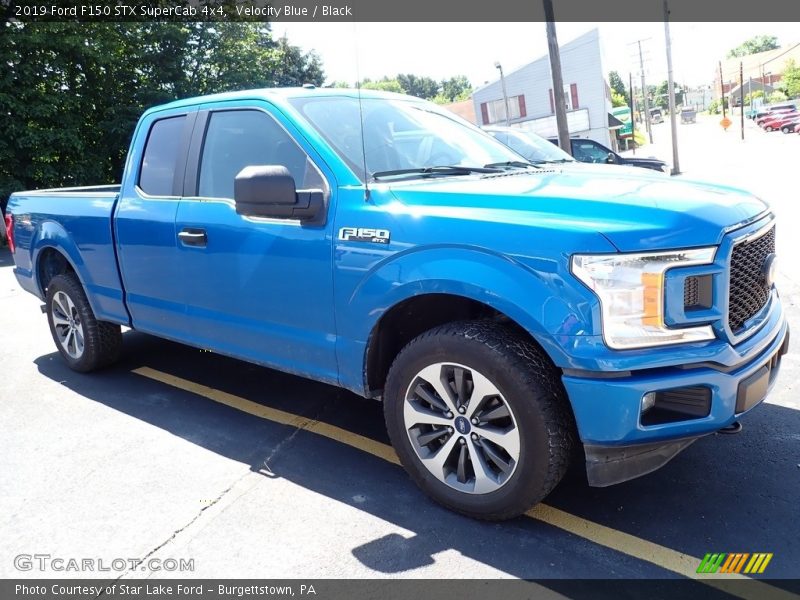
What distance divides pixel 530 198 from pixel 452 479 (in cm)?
132

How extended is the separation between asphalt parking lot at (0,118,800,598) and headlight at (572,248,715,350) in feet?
3.11

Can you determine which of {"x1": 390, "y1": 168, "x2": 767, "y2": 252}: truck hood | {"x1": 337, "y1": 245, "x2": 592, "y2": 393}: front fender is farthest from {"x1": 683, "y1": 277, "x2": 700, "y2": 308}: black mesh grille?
{"x1": 337, "y1": 245, "x2": 592, "y2": 393}: front fender

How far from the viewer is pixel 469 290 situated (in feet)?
9.16

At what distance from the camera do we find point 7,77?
61.2 feet

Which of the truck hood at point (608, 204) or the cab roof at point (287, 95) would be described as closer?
the truck hood at point (608, 204)

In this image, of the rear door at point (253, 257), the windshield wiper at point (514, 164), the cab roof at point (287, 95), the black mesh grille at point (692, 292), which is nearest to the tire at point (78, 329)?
the rear door at point (253, 257)

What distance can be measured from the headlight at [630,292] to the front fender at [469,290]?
74 millimetres

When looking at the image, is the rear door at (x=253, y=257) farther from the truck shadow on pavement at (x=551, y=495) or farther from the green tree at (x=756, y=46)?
the green tree at (x=756, y=46)

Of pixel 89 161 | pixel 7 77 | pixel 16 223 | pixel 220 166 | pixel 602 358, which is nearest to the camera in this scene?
pixel 602 358

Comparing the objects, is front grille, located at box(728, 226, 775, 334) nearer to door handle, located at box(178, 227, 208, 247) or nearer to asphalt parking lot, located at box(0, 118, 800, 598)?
asphalt parking lot, located at box(0, 118, 800, 598)

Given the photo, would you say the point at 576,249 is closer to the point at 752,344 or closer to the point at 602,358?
the point at 602,358

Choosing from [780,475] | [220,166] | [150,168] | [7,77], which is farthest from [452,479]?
[7,77]

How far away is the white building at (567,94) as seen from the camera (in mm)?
47344

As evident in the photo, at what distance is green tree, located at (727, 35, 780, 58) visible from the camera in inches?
6388
